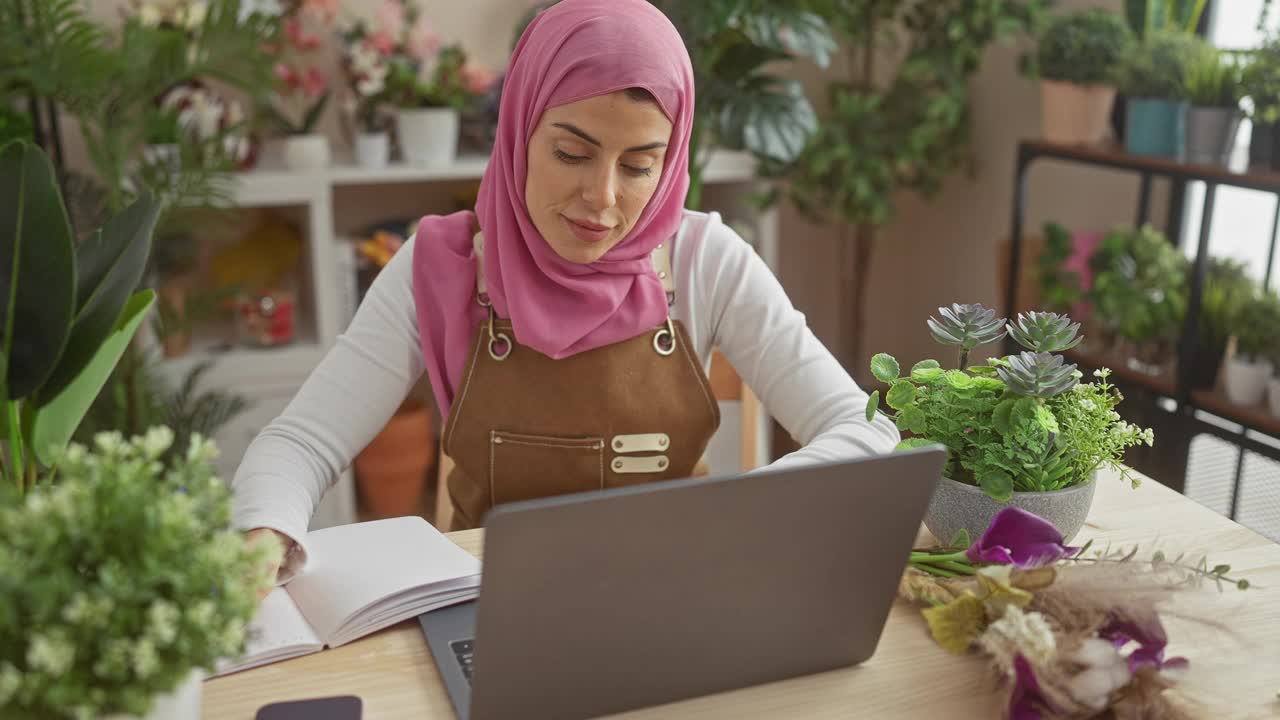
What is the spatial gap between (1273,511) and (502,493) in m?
1.66

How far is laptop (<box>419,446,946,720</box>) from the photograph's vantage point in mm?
724

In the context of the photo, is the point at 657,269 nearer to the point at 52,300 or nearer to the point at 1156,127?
the point at 52,300

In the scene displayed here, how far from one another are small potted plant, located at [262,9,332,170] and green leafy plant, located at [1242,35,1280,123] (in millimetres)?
2013

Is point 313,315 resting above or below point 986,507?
below

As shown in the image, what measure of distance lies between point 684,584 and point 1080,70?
222cm

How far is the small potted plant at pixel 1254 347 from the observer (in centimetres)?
222

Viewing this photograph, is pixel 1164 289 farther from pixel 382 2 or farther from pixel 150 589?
pixel 150 589

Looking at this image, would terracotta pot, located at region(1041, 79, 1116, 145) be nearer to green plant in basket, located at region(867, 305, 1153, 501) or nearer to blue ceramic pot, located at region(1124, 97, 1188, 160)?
blue ceramic pot, located at region(1124, 97, 1188, 160)

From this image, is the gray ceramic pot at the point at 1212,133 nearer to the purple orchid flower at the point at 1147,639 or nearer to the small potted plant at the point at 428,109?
the small potted plant at the point at 428,109

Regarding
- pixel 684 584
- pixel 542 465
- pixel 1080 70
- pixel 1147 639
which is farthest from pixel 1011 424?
pixel 1080 70

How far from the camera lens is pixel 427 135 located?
2.73 metres

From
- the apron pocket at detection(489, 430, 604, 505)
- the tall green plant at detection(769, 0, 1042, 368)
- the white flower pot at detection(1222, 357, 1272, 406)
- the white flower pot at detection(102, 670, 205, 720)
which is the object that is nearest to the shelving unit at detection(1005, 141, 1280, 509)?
the white flower pot at detection(1222, 357, 1272, 406)

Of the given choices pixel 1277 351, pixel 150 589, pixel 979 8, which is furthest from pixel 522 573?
pixel 979 8

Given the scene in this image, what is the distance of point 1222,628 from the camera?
2.79 ft
